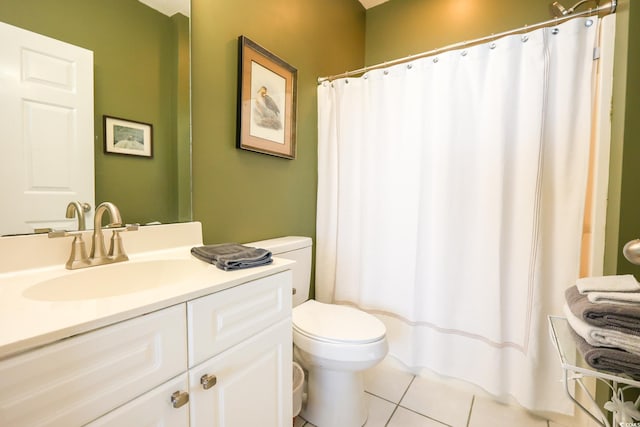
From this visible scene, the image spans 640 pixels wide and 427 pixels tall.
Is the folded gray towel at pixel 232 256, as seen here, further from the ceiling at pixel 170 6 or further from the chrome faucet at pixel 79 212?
the ceiling at pixel 170 6

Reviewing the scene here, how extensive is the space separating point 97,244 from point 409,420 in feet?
4.98

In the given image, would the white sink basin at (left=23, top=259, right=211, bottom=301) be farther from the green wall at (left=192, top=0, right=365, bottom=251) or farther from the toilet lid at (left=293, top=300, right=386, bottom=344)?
the toilet lid at (left=293, top=300, right=386, bottom=344)

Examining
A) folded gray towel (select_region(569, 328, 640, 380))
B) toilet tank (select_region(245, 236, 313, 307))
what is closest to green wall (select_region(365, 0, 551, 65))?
toilet tank (select_region(245, 236, 313, 307))

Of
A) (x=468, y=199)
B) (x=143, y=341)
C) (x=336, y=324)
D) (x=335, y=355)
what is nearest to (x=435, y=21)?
(x=468, y=199)

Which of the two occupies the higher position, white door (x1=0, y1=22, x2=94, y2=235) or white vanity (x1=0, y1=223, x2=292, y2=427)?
white door (x1=0, y1=22, x2=94, y2=235)

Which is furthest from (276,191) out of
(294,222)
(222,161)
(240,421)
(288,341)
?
(240,421)

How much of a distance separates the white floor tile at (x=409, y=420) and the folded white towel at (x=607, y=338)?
0.93 meters

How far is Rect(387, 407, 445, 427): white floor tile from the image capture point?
1.29m

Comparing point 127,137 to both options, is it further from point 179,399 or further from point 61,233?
point 179,399

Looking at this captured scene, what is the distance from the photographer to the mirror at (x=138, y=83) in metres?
0.91

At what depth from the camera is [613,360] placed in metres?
0.61

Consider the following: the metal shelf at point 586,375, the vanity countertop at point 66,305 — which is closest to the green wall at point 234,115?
the vanity countertop at point 66,305

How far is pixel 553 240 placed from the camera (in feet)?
4.25

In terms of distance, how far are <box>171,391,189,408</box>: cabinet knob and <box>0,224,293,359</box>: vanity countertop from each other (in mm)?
221
